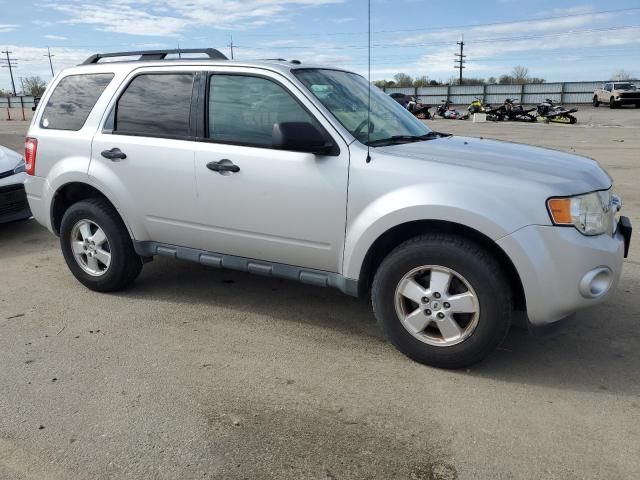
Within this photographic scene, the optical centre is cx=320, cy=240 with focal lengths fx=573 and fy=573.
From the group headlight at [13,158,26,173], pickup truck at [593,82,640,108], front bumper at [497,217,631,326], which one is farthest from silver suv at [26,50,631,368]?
pickup truck at [593,82,640,108]

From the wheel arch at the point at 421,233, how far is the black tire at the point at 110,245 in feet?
6.72

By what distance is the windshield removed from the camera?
3773mm

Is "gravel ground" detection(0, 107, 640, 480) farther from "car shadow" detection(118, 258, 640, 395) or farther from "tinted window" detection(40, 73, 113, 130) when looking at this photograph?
"tinted window" detection(40, 73, 113, 130)

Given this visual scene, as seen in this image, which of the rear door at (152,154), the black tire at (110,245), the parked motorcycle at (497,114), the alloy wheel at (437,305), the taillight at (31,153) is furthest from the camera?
the parked motorcycle at (497,114)

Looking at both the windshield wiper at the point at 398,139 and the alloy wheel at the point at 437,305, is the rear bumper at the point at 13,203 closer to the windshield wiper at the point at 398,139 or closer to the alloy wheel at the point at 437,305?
the windshield wiper at the point at 398,139

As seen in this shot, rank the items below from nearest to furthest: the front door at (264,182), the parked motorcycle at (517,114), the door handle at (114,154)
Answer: the front door at (264,182) < the door handle at (114,154) < the parked motorcycle at (517,114)

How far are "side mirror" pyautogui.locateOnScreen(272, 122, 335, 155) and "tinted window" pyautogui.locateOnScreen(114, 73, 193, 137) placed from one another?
965 millimetres

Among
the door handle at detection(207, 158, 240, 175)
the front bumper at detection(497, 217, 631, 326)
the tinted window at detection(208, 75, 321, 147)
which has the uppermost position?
the tinted window at detection(208, 75, 321, 147)

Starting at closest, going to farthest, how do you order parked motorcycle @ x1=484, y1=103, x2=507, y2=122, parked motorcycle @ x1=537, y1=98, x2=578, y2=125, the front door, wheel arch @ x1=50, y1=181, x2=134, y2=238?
the front door < wheel arch @ x1=50, y1=181, x2=134, y2=238 < parked motorcycle @ x1=537, y1=98, x2=578, y2=125 < parked motorcycle @ x1=484, y1=103, x2=507, y2=122

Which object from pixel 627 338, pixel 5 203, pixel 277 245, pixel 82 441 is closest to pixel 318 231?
pixel 277 245

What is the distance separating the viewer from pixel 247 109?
3.96 metres

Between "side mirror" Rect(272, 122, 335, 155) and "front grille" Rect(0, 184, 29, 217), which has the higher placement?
"side mirror" Rect(272, 122, 335, 155)

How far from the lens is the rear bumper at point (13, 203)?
21.5 feet

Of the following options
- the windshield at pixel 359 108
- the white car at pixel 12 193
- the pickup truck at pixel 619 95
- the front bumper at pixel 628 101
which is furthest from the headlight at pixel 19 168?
the front bumper at pixel 628 101
